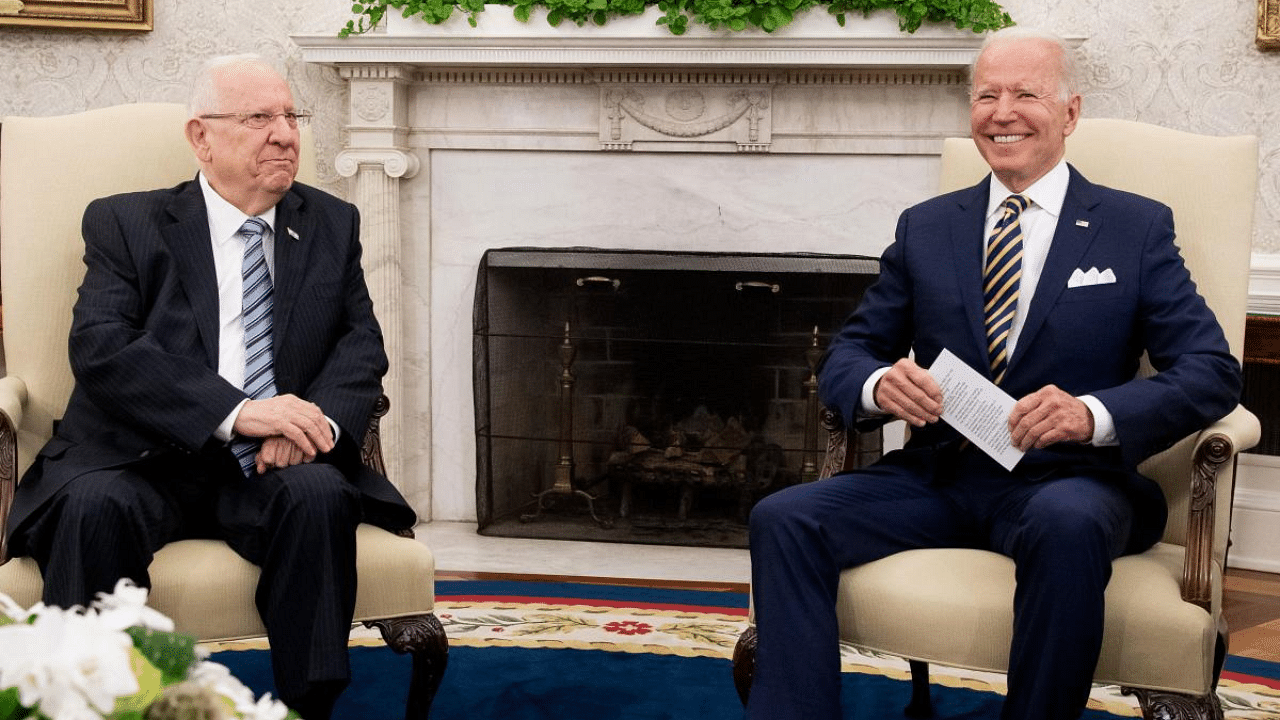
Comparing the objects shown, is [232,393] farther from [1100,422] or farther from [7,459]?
[1100,422]

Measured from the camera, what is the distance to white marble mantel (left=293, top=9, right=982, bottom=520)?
13.6 ft

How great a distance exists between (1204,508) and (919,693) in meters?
0.85

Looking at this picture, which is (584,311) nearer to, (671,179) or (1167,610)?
(671,179)

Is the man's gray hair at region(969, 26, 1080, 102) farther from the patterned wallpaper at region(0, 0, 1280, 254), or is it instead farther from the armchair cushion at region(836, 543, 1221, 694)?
the patterned wallpaper at region(0, 0, 1280, 254)

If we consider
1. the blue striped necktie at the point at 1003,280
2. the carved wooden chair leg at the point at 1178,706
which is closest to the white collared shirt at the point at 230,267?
the blue striped necktie at the point at 1003,280

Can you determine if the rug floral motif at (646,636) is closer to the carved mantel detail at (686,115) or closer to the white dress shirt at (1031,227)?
the white dress shirt at (1031,227)

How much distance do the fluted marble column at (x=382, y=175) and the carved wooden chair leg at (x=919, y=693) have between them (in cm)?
214

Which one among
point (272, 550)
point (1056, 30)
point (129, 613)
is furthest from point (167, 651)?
point (1056, 30)

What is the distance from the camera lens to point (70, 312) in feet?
8.78

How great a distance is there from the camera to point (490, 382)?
441cm

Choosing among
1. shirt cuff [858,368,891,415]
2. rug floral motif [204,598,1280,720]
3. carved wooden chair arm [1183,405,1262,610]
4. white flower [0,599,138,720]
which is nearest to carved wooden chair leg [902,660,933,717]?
rug floral motif [204,598,1280,720]

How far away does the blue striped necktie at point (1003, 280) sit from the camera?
2.39m

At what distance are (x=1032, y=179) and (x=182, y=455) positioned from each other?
62.4 inches

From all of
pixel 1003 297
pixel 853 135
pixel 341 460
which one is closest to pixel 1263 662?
pixel 1003 297
